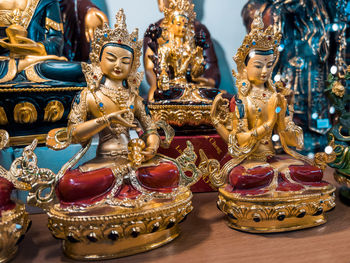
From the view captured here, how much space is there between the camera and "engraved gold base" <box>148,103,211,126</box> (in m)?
1.38

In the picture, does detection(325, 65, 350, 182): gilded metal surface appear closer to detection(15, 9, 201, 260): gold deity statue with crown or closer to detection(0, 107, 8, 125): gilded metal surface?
detection(15, 9, 201, 260): gold deity statue with crown

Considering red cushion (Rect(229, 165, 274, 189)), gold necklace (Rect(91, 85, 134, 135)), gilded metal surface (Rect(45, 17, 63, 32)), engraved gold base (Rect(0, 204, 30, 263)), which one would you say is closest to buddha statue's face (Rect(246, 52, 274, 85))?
red cushion (Rect(229, 165, 274, 189))

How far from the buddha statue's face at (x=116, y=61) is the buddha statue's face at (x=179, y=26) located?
0.66 metres

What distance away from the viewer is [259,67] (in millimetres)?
1071

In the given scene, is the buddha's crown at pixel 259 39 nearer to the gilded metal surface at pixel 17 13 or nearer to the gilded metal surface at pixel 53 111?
the gilded metal surface at pixel 53 111

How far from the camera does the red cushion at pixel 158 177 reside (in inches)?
36.4

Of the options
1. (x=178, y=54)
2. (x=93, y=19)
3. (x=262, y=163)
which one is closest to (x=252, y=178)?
(x=262, y=163)

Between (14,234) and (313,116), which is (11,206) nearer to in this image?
(14,234)

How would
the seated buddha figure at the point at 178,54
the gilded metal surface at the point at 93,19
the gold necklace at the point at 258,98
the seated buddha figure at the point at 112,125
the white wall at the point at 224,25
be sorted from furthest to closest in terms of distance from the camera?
the white wall at the point at 224,25
the gilded metal surface at the point at 93,19
the seated buddha figure at the point at 178,54
the gold necklace at the point at 258,98
the seated buddha figure at the point at 112,125

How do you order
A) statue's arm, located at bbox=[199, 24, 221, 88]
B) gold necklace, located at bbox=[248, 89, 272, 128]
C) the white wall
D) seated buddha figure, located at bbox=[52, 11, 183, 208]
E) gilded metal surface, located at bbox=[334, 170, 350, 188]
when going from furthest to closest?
the white wall < statue's arm, located at bbox=[199, 24, 221, 88] < gilded metal surface, located at bbox=[334, 170, 350, 188] < gold necklace, located at bbox=[248, 89, 272, 128] < seated buddha figure, located at bbox=[52, 11, 183, 208]

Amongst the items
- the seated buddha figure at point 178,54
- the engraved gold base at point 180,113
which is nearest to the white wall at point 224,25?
the seated buddha figure at point 178,54

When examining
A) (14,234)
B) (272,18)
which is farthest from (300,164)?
(272,18)

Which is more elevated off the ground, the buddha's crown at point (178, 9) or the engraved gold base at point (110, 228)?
the buddha's crown at point (178, 9)

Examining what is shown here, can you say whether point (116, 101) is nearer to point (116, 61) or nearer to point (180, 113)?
point (116, 61)
